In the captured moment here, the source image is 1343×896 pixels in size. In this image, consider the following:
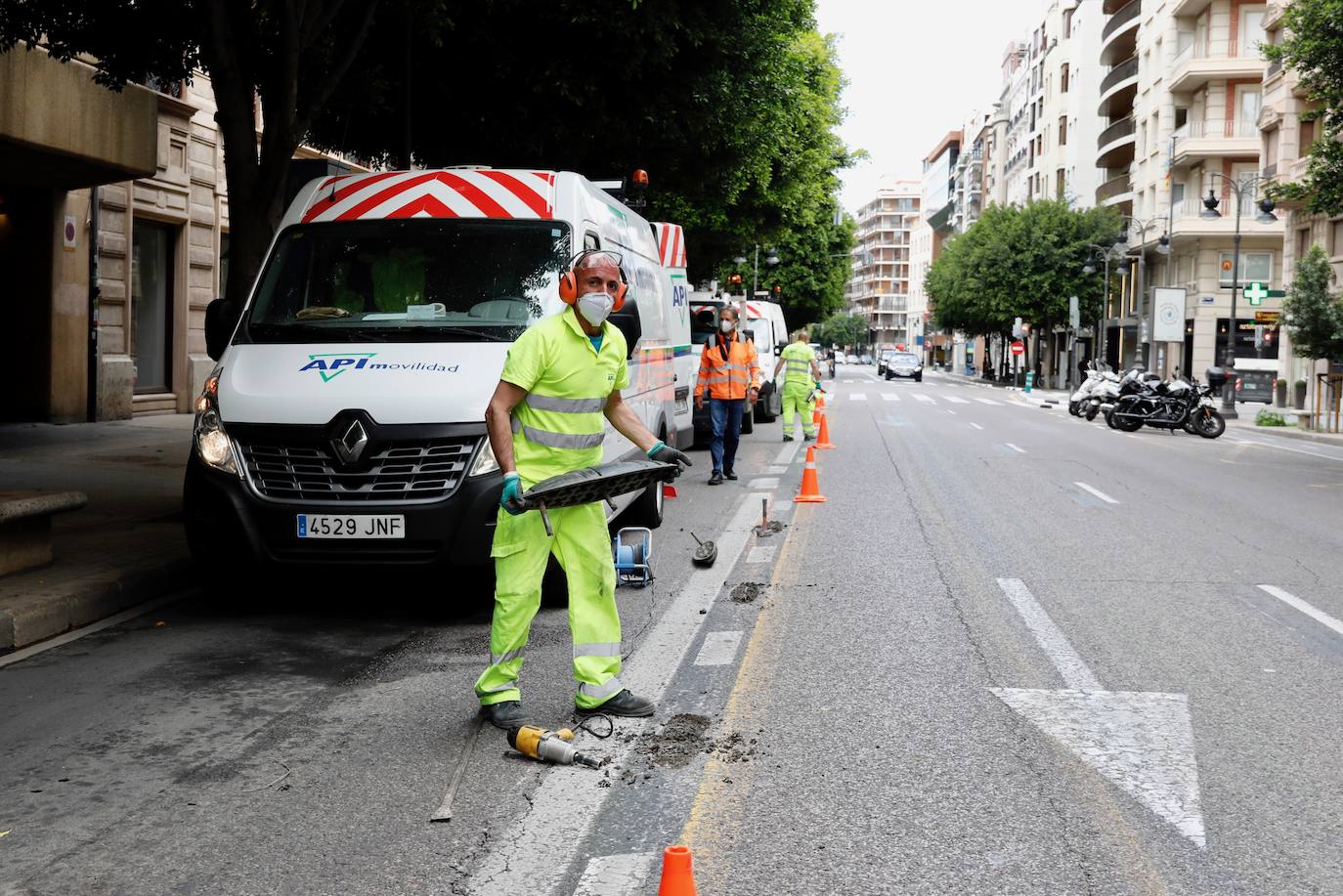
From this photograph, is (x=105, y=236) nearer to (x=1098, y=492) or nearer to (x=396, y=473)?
(x=1098, y=492)

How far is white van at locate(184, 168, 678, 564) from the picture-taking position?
696 cm

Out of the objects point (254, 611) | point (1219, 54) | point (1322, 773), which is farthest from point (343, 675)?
point (1219, 54)

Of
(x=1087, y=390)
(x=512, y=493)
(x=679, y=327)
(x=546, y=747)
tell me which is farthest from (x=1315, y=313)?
(x=546, y=747)

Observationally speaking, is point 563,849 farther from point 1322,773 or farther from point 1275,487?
point 1275,487

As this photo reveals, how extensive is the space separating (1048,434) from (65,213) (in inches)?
650

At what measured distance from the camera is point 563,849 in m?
4.02

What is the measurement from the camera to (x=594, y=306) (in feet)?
17.6

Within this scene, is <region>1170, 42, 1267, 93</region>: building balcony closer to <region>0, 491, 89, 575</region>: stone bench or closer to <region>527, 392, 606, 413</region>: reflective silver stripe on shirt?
<region>0, 491, 89, 575</region>: stone bench

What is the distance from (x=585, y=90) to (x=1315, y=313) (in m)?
19.1

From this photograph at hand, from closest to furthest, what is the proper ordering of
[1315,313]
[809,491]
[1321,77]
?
[809,491] < [1321,77] < [1315,313]

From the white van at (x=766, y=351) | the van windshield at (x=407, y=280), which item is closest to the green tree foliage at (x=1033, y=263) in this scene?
the white van at (x=766, y=351)

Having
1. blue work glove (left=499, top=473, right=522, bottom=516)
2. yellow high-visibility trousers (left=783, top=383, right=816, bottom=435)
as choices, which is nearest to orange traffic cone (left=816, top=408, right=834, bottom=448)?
yellow high-visibility trousers (left=783, top=383, right=816, bottom=435)

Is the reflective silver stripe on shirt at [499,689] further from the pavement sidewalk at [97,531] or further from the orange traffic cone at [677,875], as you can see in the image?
the pavement sidewalk at [97,531]

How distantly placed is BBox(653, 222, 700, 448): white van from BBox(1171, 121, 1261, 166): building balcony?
4430 centimetres
